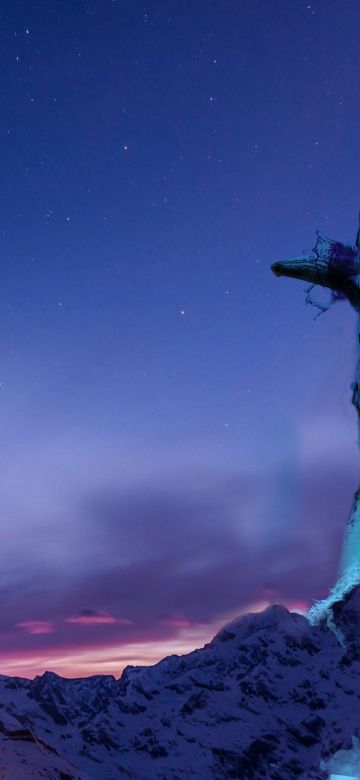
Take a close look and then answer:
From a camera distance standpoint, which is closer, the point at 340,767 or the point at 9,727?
the point at 340,767

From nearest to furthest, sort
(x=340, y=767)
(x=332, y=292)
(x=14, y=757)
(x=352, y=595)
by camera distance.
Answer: (x=352, y=595)
(x=332, y=292)
(x=340, y=767)
(x=14, y=757)

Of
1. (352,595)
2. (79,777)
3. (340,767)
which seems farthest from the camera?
(79,777)

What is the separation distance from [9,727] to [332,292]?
8.09 m

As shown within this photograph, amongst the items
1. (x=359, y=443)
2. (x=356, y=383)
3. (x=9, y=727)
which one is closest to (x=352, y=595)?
(x=359, y=443)

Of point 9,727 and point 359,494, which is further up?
point 359,494

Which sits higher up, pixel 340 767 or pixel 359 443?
pixel 359 443

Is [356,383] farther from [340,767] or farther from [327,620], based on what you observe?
[340,767]

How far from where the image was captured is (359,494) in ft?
15.3

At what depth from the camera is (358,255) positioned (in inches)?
186

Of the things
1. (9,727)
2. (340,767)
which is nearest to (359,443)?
(340,767)

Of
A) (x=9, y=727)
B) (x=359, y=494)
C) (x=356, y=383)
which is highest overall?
(x=356, y=383)

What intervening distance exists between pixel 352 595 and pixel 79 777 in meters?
6.88

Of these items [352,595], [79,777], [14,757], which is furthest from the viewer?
[79,777]

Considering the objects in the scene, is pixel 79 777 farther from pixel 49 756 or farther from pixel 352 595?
pixel 352 595
